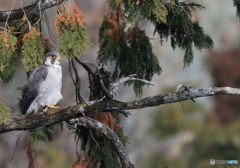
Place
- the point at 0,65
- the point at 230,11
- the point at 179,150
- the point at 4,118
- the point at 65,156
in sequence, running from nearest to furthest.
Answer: the point at 4,118
the point at 0,65
the point at 179,150
the point at 65,156
the point at 230,11

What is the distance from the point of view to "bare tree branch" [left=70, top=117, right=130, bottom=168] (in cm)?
393

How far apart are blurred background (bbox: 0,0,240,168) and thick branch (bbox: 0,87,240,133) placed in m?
5.21

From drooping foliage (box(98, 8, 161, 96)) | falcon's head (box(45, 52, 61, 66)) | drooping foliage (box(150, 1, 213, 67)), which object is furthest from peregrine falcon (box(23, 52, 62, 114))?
drooping foliage (box(150, 1, 213, 67))

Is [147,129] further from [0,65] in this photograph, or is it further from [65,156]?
[0,65]

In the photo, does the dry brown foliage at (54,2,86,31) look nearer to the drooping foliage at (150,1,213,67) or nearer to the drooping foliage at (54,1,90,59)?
the drooping foliage at (54,1,90,59)

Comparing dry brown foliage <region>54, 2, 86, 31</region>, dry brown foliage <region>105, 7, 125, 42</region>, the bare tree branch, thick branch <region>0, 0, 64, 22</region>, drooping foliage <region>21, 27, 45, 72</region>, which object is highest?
dry brown foliage <region>105, 7, 125, 42</region>

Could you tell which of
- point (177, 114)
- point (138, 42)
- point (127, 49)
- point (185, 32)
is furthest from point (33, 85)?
point (177, 114)

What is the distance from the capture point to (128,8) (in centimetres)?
363

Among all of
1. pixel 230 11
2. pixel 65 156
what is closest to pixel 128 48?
pixel 65 156

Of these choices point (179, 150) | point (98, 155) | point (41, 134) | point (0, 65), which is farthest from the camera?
point (179, 150)

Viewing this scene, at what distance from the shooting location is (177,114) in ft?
31.6

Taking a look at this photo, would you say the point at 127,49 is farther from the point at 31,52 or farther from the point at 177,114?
the point at 177,114

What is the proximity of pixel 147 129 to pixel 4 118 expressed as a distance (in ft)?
26.1

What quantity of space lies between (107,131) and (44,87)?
2.63 feet
